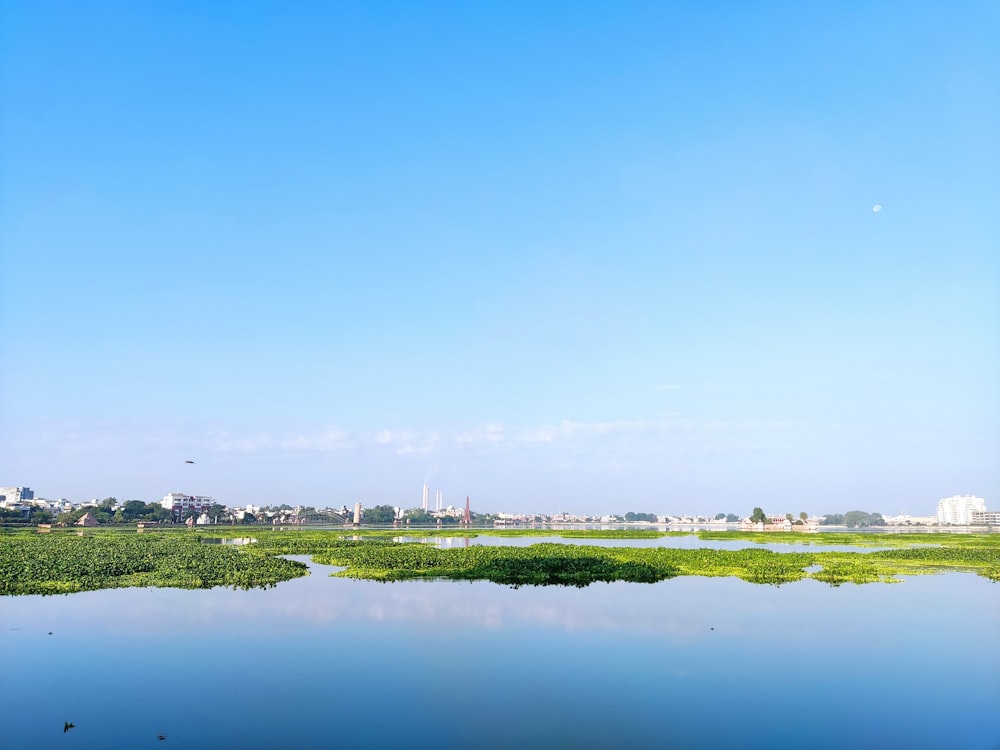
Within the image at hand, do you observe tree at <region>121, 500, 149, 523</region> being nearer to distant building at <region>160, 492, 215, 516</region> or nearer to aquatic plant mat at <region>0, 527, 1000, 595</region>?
distant building at <region>160, 492, 215, 516</region>

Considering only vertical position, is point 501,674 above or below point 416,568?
above

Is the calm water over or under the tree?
over

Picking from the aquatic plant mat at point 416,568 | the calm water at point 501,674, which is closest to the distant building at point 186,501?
the aquatic plant mat at point 416,568

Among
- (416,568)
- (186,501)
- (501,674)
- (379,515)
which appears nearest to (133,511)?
(186,501)

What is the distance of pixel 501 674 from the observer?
13.6m

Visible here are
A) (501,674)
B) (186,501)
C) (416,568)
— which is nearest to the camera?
(501,674)

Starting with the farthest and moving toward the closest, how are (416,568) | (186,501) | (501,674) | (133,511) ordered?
(186,501), (133,511), (416,568), (501,674)

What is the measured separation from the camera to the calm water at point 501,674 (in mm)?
10359

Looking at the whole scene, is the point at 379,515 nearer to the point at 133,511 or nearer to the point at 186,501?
the point at 186,501

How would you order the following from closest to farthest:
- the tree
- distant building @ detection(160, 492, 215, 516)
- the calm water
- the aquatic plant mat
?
the calm water, the aquatic plant mat, the tree, distant building @ detection(160, 492, 215, 516)

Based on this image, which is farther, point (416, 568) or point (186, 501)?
point (186, 501)

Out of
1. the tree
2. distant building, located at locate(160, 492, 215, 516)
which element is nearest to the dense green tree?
distant building, located at locate(160, 492, 215, 516)

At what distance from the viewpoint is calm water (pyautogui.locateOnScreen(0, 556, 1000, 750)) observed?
10359mm

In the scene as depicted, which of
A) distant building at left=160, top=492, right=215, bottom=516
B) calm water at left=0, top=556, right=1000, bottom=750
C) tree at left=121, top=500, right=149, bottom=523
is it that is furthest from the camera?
distant building at left=160, top=492, right=215, bottom=516
